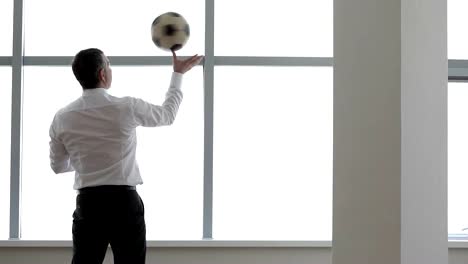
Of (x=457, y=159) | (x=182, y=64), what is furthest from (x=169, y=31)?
(x=457, y=159)

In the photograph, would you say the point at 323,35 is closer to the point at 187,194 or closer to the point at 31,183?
the point at 187,194

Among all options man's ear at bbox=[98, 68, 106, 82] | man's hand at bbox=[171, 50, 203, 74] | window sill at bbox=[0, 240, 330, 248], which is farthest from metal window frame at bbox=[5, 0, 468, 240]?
man's ear at bbox=[98, 68, 106, 82]

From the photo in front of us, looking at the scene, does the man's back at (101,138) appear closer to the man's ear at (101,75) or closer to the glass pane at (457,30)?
the man's ear at (101,75)

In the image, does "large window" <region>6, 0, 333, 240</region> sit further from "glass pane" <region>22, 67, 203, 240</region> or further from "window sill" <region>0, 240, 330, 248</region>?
"window sill" <region>0, 240, 330, 248</region>

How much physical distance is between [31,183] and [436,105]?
2.19 m

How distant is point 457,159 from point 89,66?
84.5 inches

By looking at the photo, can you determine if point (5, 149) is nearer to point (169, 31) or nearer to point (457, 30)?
point (169, 31)

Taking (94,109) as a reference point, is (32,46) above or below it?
above

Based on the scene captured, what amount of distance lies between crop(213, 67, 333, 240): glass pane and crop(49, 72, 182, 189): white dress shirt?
3.10 feet

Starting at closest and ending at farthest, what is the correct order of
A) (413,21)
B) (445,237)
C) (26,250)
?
(413,21) → (445,237) → (26,250)

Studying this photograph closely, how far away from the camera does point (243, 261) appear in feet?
11.3

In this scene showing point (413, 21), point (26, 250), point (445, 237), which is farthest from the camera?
point (26, 250)

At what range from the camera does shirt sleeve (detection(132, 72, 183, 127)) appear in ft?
8.84

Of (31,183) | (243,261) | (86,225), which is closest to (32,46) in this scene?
(31,183)
